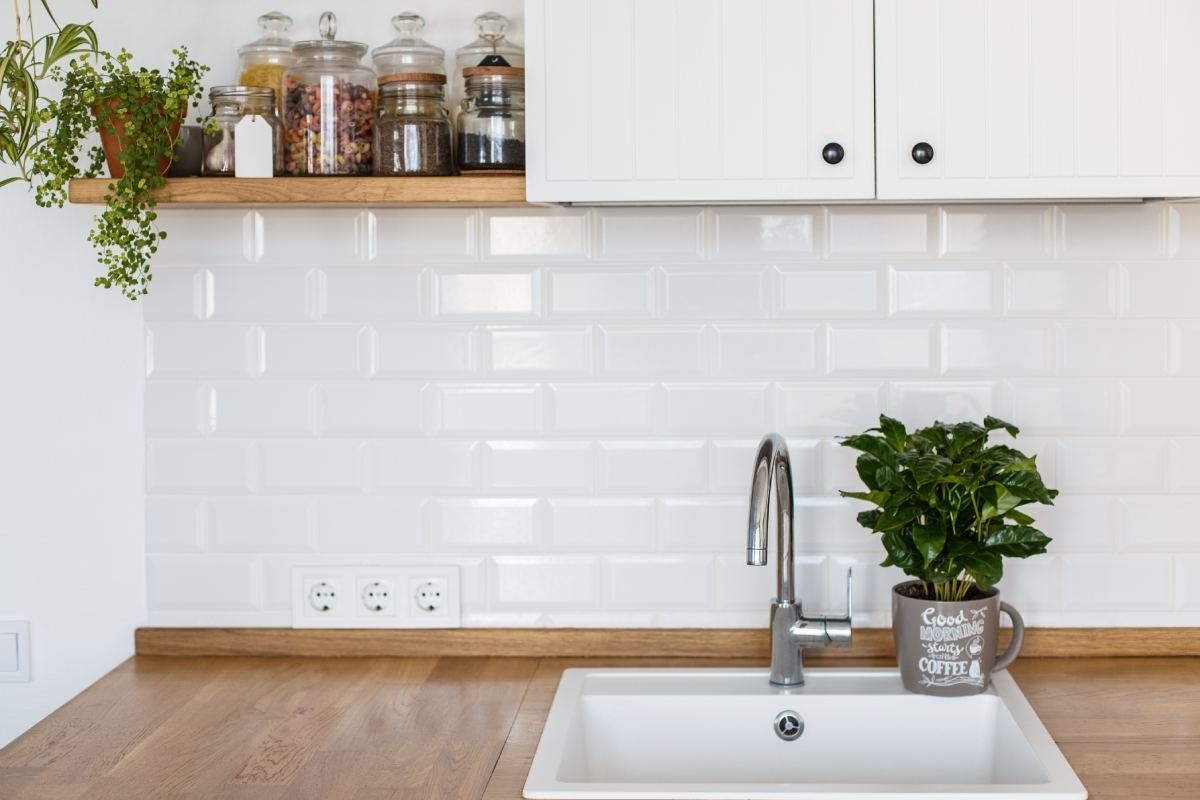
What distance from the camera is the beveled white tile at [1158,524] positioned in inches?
76.8

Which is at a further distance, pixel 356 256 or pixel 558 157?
pixel 356 256

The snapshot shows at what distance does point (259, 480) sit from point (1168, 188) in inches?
55.3

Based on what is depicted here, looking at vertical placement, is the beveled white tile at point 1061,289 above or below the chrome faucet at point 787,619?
above

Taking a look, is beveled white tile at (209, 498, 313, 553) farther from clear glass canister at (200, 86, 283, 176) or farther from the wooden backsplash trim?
clear glass canister at (200, 86, 283, 176)

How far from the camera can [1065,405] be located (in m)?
1.95

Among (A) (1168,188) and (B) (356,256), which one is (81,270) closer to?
(B) (356,256)

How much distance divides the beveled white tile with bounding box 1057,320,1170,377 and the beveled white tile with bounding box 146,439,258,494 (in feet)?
4.26

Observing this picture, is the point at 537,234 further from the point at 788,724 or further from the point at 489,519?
the point at 788,724

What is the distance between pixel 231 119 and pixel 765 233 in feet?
2.68

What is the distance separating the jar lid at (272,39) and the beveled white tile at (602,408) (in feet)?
2.15

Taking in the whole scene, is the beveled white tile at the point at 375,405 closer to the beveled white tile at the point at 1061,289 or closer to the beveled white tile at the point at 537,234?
the beveled white tile at the point at 537,234

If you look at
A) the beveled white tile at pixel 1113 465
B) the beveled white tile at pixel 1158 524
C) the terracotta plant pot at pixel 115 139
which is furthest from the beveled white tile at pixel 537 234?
the beveled white tile at pixel 1158 524

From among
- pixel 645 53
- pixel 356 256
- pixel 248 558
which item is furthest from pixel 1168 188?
pixel 248 558

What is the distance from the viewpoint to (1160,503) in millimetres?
1952
